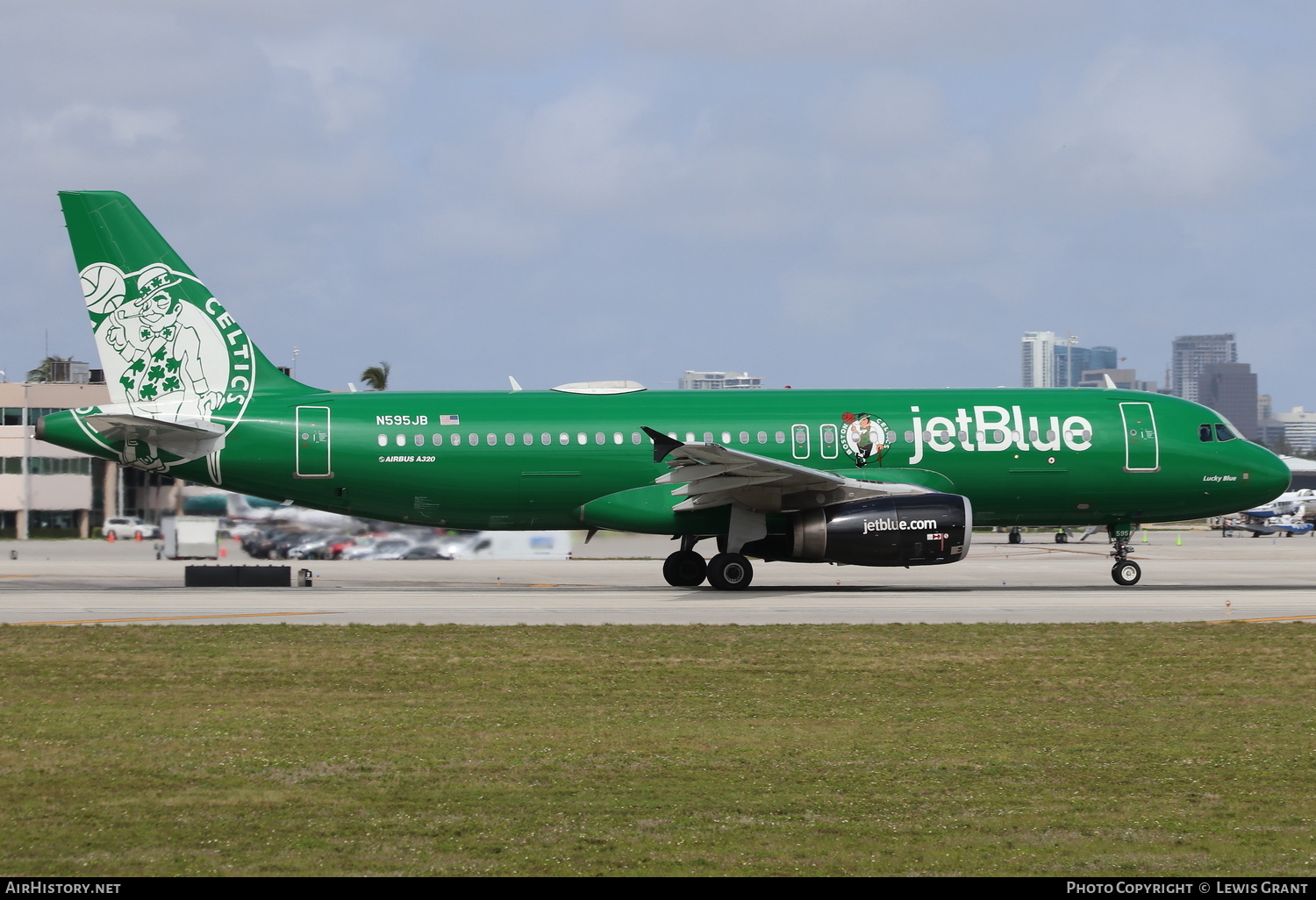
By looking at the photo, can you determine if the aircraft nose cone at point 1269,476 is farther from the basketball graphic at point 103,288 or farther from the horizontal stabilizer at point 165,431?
the basketball graphic at point 103,288

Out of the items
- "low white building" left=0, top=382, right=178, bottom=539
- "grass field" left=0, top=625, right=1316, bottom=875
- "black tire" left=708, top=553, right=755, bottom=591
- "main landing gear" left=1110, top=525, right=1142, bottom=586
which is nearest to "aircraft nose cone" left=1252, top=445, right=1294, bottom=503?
"main landing gear" left=1110, top=525, right=1142, bottom=586

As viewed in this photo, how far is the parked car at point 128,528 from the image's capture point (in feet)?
190

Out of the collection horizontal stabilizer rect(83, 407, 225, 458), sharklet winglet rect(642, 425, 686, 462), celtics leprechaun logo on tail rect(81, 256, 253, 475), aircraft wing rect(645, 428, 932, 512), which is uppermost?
celtics leprechaun logo on tail rect(81, 256, 253, 475)

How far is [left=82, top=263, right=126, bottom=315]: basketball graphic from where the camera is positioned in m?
30.2

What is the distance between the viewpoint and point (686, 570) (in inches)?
1246

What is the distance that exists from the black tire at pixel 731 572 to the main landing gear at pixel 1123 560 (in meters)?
9.25

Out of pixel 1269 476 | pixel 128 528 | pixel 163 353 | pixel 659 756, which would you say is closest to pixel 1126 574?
pixel 1269 476

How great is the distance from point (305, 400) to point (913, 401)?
1469 cm

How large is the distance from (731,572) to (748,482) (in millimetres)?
2460

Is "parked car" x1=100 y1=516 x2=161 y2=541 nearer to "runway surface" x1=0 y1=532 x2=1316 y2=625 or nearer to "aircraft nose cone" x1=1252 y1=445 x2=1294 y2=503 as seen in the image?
"runway surface" x1=0 y1=532 x2=1316 y2=625

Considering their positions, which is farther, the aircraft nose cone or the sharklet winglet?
the aircraft nose cone

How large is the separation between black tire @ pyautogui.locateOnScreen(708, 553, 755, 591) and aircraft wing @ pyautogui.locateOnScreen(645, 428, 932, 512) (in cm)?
128
